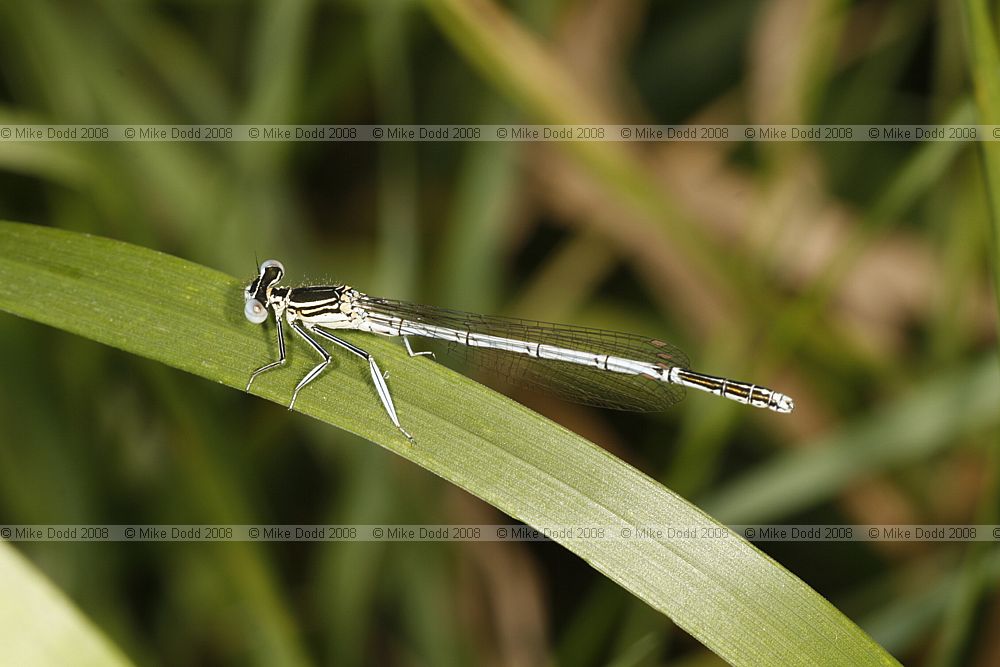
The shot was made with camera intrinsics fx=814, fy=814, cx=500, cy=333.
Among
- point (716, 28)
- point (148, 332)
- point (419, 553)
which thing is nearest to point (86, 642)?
point (148, 332)

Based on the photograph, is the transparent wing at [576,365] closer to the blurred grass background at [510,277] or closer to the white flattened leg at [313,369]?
the blurred grass background at [510,277]

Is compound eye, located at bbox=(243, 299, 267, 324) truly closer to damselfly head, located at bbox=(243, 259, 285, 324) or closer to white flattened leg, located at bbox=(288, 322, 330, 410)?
damselfly head, located at bbox=(243, 259, 285, 324)

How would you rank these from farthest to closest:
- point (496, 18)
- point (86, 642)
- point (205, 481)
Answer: point (496, 18), point (205, 481), point (86, 642)

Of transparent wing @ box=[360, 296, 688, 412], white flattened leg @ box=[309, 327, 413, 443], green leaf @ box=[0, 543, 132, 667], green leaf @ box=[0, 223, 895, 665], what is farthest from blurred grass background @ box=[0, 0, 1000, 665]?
green leaf @ box=[0, 543, 132, 667]

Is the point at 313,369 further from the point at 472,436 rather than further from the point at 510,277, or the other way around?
the point at 510,277

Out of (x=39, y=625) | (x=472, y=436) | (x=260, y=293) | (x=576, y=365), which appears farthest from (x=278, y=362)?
(x=576, y=365)

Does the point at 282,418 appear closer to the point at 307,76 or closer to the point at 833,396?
the point at 307,76
